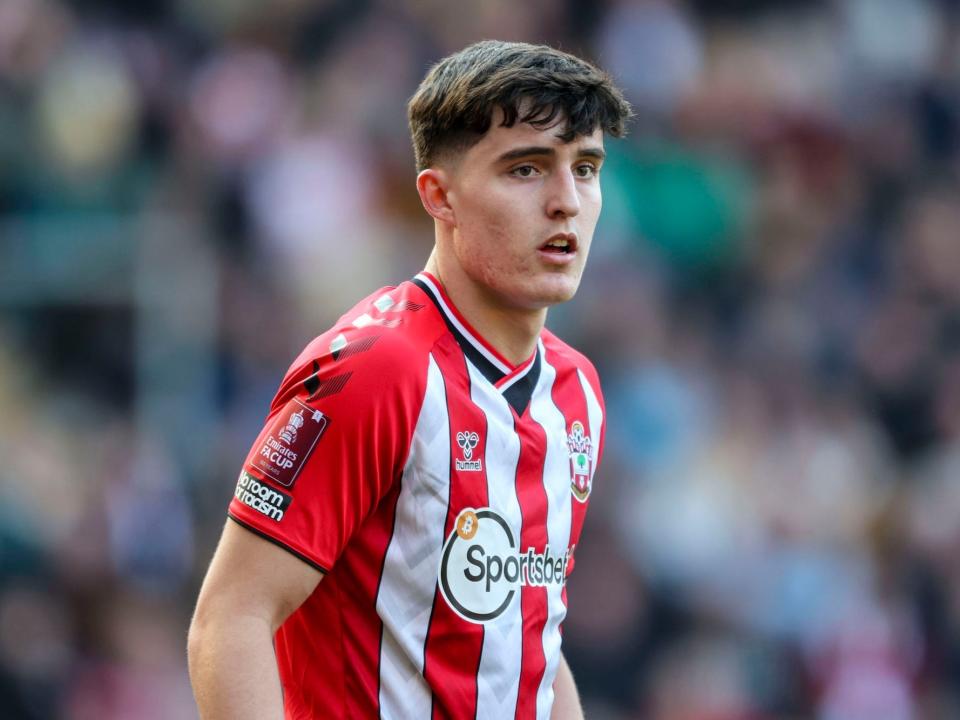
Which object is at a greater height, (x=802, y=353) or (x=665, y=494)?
(x=802, y=353)

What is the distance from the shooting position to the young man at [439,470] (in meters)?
3.10

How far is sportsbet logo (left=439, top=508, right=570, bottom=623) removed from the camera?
3.30 m

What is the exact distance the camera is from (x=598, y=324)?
9.67m

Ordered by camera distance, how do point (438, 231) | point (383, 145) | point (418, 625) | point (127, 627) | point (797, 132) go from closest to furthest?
point (418, 625) → point (438, 231) → point (127, 627) → point (383, 145) → point (797, 132)

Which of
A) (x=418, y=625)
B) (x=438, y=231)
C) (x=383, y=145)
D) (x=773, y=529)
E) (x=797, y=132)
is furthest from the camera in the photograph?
(x=797, y=132)

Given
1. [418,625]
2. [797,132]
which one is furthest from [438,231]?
[797,132]

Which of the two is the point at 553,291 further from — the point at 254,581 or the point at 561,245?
the point at 254,581

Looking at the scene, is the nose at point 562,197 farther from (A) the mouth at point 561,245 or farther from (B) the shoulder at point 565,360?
(B) the shoulder at point 565,360

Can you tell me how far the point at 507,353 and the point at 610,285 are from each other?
6420mm

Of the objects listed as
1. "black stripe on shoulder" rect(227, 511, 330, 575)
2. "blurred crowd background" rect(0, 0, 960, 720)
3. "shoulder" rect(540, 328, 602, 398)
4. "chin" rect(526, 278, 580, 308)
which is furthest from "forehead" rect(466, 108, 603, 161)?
"blurred crowd background" rect(0, 0, 960, 720)

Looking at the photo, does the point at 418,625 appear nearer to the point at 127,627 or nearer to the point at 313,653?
the point at 313,653

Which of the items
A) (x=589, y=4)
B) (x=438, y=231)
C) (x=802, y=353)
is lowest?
(x=802, y=353)

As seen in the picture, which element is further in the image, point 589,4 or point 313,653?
point 589,4

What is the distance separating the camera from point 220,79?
10.3 metres
